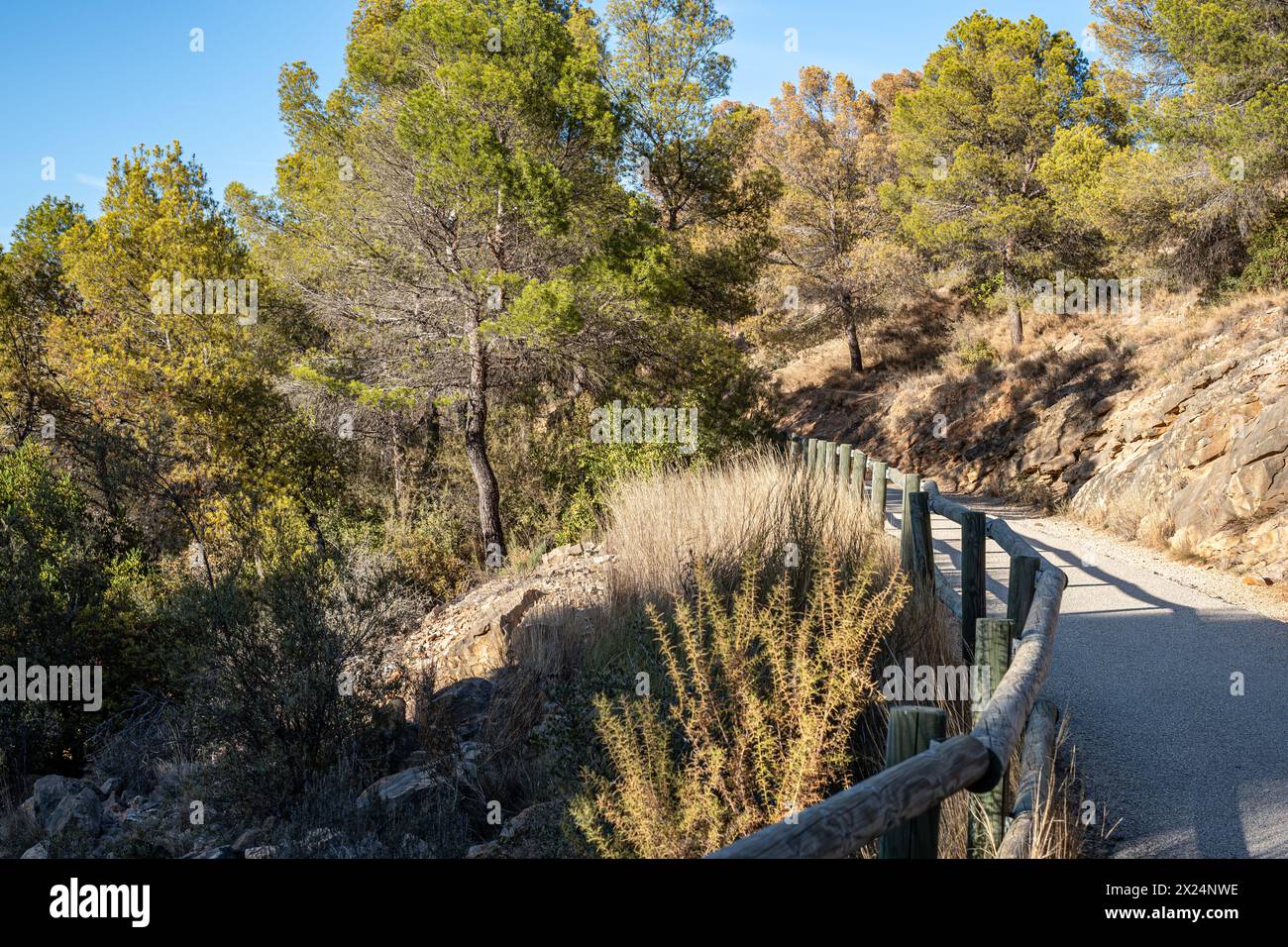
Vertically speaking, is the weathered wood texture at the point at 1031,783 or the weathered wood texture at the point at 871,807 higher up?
the weathered wood texture at the point at 871,807

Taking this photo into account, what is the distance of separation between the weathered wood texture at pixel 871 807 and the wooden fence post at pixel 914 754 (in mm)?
55

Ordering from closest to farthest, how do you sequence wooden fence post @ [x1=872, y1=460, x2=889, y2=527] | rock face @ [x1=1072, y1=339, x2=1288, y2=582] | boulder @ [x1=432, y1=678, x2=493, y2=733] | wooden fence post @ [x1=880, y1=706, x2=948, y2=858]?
1. wooden fence post @ [x1=880, y1=706, x2=948, y2=858]
2. boulder @ [x1=432, y1=678, x2=493, y2=733]
3. wooden fence post @ [x1=872, y1=460, x2=889, y2=527]
4. rock face @ [x1=1072, y1=339, x2=1288, y2=582]

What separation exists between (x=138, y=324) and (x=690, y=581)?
16693 millimetres

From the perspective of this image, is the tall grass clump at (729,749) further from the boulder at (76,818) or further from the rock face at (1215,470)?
the rock face at (1215,470)

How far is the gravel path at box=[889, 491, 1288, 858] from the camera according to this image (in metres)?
3.60

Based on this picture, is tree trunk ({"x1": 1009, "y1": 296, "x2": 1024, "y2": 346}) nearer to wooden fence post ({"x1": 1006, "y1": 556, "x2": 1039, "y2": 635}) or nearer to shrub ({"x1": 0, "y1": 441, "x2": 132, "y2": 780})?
wooden fence post ({"x1": 1006, "y1": 556, "x2": 1039, "y2": 635})

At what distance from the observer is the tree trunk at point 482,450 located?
14.6m

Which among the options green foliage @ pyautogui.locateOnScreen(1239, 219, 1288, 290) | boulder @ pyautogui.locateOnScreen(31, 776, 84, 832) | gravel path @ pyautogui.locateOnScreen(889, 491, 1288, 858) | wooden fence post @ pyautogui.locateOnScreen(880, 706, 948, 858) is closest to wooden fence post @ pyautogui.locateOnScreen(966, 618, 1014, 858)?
wooden fence post @ pyautogui.locateOnScreen(880, 706, 948, 858)

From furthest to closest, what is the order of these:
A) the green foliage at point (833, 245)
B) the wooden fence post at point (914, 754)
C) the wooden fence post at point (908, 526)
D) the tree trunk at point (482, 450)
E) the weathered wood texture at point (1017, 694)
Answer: the green foliage at point (833, 245) < the tree trunk at point (482, 450) < the wooden fence post at point (908, 526) < the weathered wood texture at point (1017, 694) < the wooden fence post at point (914, 754)

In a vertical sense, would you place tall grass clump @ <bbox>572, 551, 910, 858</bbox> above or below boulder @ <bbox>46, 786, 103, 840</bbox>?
above

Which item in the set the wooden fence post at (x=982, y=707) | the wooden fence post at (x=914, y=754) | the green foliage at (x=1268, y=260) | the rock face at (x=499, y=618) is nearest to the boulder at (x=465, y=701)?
the rock face at (x=499, y=618)

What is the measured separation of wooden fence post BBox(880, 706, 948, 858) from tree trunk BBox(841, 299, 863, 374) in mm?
28309

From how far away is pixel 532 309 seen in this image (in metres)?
12.7

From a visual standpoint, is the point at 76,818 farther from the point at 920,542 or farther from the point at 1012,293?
the point at 1012,293
